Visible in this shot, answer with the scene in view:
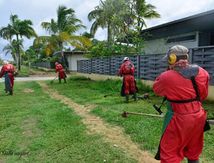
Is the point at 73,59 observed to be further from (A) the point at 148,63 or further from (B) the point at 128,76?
Answer: (B) the point at 128,76

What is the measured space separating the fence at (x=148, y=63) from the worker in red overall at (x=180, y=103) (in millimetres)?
1917

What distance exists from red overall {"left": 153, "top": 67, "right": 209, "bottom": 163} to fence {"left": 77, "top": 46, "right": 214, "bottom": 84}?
6.41ft

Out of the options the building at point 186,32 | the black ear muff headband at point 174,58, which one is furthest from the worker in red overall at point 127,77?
the black ear muff headband at point 174,58

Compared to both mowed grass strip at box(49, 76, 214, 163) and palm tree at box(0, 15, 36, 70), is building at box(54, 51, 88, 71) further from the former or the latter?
mowed grass strip at box(49, 76, 214, 163)

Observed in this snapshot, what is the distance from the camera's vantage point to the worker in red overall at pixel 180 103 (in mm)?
3695

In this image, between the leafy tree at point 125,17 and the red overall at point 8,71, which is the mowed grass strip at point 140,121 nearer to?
the red overall at point 8,71

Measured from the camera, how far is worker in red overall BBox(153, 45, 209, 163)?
370cm

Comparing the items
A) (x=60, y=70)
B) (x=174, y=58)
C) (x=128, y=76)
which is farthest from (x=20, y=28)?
(x=174, y=58)

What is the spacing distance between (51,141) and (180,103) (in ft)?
11.0

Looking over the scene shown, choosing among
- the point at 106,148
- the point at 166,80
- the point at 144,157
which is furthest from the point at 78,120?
the point at 166,80

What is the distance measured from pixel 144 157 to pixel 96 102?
6.22 meters

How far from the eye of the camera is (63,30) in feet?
119

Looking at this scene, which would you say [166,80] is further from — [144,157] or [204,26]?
[204,26]

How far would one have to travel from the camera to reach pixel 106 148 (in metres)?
5.79
